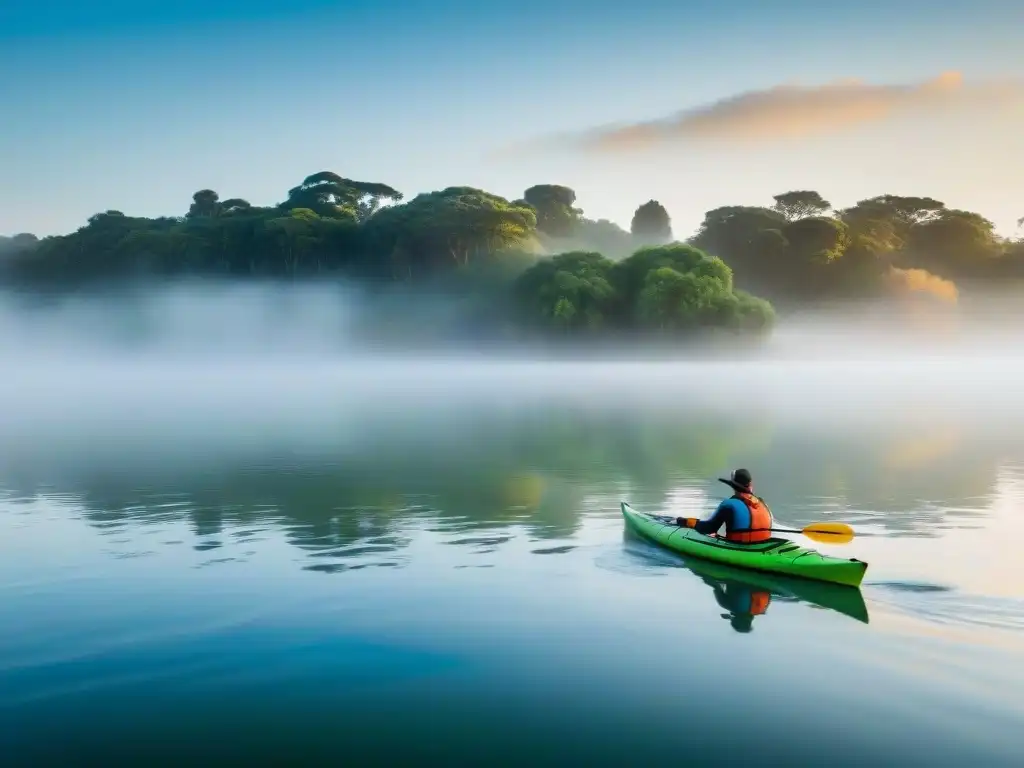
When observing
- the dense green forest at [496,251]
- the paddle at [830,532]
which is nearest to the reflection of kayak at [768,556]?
the paddle at [830,532]

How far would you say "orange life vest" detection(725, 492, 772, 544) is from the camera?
1916 cm

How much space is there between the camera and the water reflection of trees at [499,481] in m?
25.2

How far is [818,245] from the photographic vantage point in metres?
154

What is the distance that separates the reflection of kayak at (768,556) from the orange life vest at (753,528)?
20 centimetres

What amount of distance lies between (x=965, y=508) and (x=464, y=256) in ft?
460

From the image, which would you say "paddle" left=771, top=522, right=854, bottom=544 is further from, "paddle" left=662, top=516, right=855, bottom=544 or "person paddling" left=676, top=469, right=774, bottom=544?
"person paddling" left=676, top=469, right=774, bottom=544

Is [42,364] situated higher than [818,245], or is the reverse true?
[818,245]

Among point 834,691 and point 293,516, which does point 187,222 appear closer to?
point 293,516

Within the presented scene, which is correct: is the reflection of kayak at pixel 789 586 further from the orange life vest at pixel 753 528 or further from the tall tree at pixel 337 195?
the tall tree at pixel 337 195

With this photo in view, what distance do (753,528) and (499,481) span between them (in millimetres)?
14678

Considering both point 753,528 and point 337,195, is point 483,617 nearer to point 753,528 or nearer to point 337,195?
point 753,528

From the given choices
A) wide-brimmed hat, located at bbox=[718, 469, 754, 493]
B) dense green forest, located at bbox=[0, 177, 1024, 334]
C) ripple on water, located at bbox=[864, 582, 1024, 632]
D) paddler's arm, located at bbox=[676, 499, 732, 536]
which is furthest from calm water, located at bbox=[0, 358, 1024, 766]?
dense green forest, located at bbox=[0, 177, 1024, 334]

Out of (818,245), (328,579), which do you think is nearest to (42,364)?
(818,245)

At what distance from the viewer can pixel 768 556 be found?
18.6m
